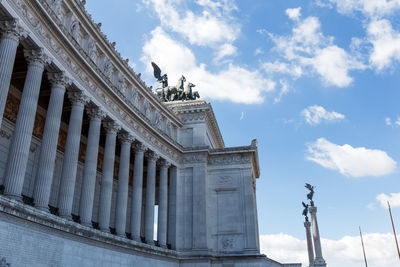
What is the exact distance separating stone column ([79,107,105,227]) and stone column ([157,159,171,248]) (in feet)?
42.7

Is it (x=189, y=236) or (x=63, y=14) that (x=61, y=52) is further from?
(x=189, y=236)

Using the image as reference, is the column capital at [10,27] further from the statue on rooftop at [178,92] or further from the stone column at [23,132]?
the statue on rooftop at [178,92]

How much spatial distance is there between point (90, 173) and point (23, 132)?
8562mm

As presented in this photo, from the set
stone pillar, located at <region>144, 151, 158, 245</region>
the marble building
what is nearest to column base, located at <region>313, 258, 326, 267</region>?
the marble building

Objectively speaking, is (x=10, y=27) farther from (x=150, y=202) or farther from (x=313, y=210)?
(x=313, y=210)

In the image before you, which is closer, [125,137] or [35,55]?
[35,55]

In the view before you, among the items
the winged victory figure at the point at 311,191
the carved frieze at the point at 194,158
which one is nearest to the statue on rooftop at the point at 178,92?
the carved frieze at the point at 194,158

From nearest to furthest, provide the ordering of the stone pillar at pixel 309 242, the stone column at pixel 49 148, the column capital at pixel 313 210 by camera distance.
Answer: the stone column at pixel 49 148
the column capital at pixel 313 210
the stone pillar at pixel 309 242

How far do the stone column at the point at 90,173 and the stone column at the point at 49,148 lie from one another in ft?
16.4

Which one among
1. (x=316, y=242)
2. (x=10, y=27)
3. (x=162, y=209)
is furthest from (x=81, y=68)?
(x=316, y=242)

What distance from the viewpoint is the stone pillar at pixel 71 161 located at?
26141mm

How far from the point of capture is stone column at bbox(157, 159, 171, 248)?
133 feet

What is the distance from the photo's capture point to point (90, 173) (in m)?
29.9

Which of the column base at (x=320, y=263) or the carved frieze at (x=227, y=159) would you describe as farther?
the carved frieze at (x=227, y=159)
